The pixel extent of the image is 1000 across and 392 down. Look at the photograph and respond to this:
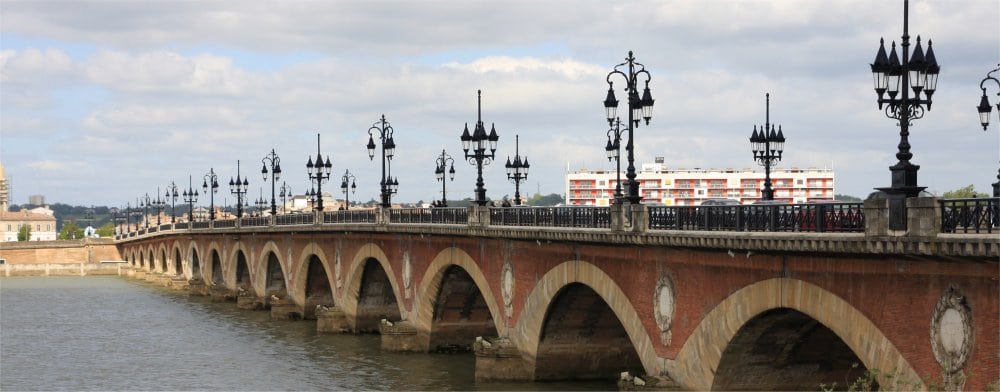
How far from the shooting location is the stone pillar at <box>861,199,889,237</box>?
1908 cm

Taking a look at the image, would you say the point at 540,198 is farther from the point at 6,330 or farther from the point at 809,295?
the point at 809,295

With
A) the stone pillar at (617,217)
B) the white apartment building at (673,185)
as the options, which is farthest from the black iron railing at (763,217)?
the white apartment building at (673,185)

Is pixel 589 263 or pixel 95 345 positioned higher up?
pixel 589 263

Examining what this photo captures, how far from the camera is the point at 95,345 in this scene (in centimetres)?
5494

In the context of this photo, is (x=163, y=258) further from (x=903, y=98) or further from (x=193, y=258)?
(x=903, y=98)

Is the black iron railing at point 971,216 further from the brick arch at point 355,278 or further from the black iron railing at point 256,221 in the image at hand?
the black iron railing at point 256,221

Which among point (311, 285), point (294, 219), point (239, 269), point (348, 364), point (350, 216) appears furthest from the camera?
point (239, 269)

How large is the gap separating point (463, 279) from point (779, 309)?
73.9 ft

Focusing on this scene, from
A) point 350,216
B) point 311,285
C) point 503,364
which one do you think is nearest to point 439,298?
point 503,364

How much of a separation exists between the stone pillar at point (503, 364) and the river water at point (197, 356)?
0.34 m

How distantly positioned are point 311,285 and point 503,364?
30.1m

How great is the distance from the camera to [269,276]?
75.1 meters

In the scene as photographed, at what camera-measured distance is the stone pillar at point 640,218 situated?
2738 cm

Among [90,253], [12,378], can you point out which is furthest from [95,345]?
[90,253]
